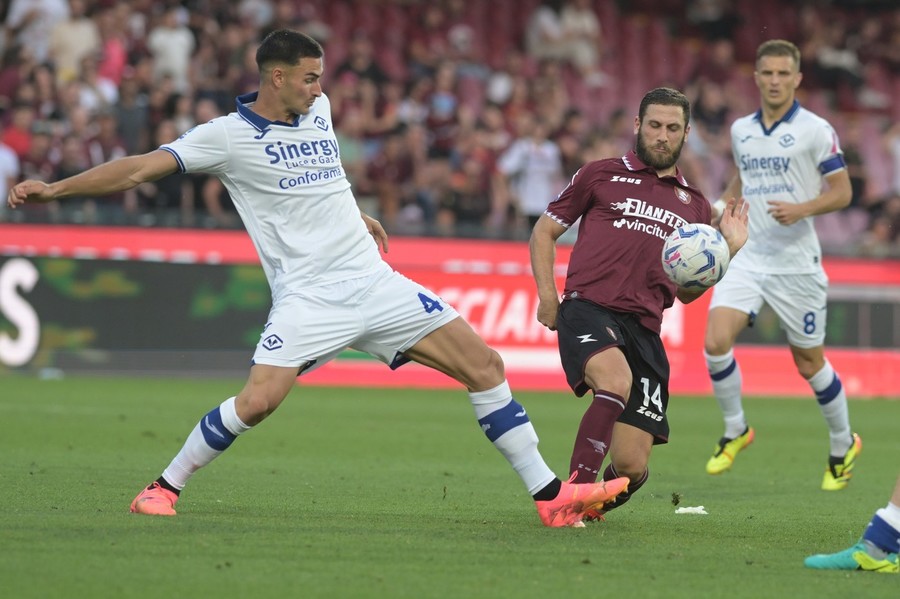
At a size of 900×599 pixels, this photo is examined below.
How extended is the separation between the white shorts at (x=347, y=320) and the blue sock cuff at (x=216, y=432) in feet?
1.16

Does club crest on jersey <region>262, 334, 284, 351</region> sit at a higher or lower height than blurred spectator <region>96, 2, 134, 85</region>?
lower

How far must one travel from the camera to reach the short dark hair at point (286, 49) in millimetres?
7180

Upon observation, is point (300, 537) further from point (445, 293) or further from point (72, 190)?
point (445, 293)

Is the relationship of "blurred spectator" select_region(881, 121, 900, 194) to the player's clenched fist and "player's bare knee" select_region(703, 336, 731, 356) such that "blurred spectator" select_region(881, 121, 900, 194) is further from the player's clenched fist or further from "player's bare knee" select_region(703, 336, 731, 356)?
the player's clenched fist

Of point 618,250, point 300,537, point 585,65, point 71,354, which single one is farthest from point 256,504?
point 585,65

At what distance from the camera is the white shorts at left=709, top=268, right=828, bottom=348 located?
35.2 ft

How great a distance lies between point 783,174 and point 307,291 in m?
4.71

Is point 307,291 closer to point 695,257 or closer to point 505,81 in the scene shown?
point 695,257

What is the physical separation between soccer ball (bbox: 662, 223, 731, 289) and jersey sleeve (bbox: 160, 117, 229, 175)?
7.79ft

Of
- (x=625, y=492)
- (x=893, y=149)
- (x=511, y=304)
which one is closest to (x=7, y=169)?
(x=511, y=304)

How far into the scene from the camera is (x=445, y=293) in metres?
17.6

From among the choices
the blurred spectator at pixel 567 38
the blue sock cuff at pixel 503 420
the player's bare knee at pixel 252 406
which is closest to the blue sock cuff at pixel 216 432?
the player's bare knee at pixel 252 406

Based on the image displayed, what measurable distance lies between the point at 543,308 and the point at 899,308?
39.1 feet

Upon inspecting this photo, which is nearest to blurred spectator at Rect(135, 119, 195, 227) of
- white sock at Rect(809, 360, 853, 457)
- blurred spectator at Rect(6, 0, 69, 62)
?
blurred spectator at Rect(6, 0, 69, 62)
